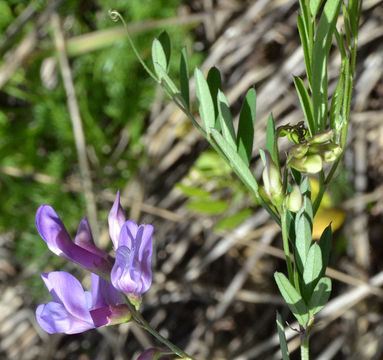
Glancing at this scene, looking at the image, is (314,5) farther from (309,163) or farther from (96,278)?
(96,278)

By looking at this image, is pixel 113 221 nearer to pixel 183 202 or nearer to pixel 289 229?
pixel 289 229

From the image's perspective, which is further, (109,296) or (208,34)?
(208,34)

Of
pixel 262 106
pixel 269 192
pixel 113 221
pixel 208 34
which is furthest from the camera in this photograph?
pixel 208 34

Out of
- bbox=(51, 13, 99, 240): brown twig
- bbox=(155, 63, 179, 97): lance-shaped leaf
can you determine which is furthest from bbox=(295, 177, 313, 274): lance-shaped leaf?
bbox=(51, 13, 99, 240): brown twig

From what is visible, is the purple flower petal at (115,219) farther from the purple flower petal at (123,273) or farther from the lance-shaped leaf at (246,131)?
the lance-shaped leaf at (246,131)

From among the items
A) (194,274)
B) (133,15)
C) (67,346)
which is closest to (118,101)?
(133,15)

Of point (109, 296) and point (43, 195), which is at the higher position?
point (109, 296)

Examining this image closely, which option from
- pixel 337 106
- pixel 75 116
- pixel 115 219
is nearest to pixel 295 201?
pixel 337 106
